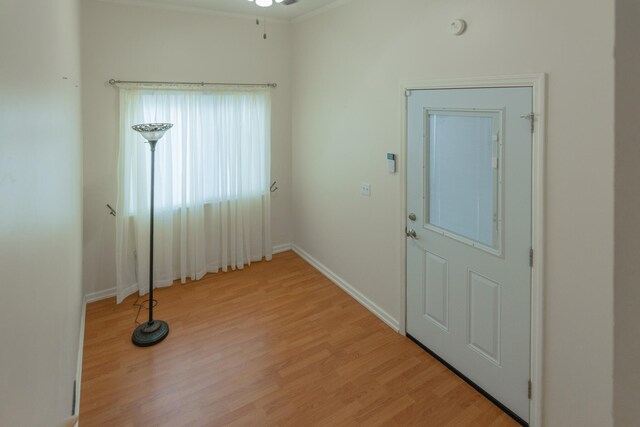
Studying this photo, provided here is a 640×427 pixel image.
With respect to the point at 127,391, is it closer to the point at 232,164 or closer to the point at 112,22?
the point at 232,164

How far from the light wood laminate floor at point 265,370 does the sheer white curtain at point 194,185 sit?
21.3 inches

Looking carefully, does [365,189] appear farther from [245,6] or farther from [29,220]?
[29,220]

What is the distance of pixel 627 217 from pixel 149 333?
353cm

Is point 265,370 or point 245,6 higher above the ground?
point 245,6

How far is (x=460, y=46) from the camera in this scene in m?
2.44

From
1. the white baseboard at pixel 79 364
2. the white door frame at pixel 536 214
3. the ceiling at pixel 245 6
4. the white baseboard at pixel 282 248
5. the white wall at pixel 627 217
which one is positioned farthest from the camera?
the white baseboard at pixel 282 248

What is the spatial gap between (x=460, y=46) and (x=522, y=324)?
5.92 ft

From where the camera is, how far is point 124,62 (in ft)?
12.1

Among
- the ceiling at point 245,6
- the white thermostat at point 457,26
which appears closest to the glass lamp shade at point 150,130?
the ceiling at point 245,6

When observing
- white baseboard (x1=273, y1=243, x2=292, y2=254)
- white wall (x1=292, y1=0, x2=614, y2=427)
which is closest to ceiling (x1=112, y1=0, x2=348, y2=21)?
white wall (x1=292, y1=0, x2=614, y2=427)

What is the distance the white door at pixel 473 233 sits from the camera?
2.19 metres

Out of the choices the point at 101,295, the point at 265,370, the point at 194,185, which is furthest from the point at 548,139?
the point at 101,295

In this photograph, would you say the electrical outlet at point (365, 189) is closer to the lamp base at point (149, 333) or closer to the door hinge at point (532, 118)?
the door hinge at point (532, 118)

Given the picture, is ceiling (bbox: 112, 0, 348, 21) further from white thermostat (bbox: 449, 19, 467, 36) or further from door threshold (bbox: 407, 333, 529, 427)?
door threshold (bbox: 407, 333, 529, 427)
